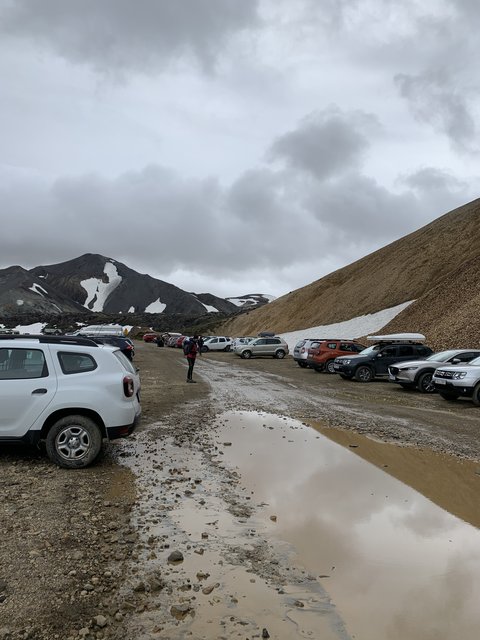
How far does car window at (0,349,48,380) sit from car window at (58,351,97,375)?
0.23 meters

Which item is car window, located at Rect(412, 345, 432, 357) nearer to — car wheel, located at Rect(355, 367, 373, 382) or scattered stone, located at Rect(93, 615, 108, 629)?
car wheel, located at Rect(355, 367, 373, 382)

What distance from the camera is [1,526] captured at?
15.5ft

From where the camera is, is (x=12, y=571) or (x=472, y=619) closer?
(x=472, y=619)

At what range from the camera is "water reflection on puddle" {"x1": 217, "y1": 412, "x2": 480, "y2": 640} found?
142 inches

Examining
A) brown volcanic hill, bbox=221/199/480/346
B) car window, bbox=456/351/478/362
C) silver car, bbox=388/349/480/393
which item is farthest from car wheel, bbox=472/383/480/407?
brown volcanic hill, bbox=221/199/480/346

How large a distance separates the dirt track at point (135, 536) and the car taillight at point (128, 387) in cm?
102

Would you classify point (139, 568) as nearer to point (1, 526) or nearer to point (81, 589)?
point (81, 589)

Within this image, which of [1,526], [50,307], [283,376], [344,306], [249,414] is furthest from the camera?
[50,307]

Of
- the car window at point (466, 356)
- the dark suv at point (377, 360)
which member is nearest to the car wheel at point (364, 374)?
the dark suv at point (377, 360)

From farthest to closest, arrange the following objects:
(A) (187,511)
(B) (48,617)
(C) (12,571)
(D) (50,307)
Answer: (D) (50,307) < (A) (187,511) < (C) (12,571) < (B) (48,617)

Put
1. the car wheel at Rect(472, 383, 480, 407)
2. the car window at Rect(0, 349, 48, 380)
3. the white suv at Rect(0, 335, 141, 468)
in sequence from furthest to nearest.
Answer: the car wheel at Rect(472, 383, 480, 407) < the car window at Rect(0, 349, 48, 380) < the white suv at Rect(0, 335, 141, 468)

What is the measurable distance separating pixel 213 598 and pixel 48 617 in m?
1.12

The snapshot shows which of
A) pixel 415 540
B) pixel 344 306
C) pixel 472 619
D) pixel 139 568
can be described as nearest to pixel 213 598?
pixel 139 568

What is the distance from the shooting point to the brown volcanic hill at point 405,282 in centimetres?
4006
